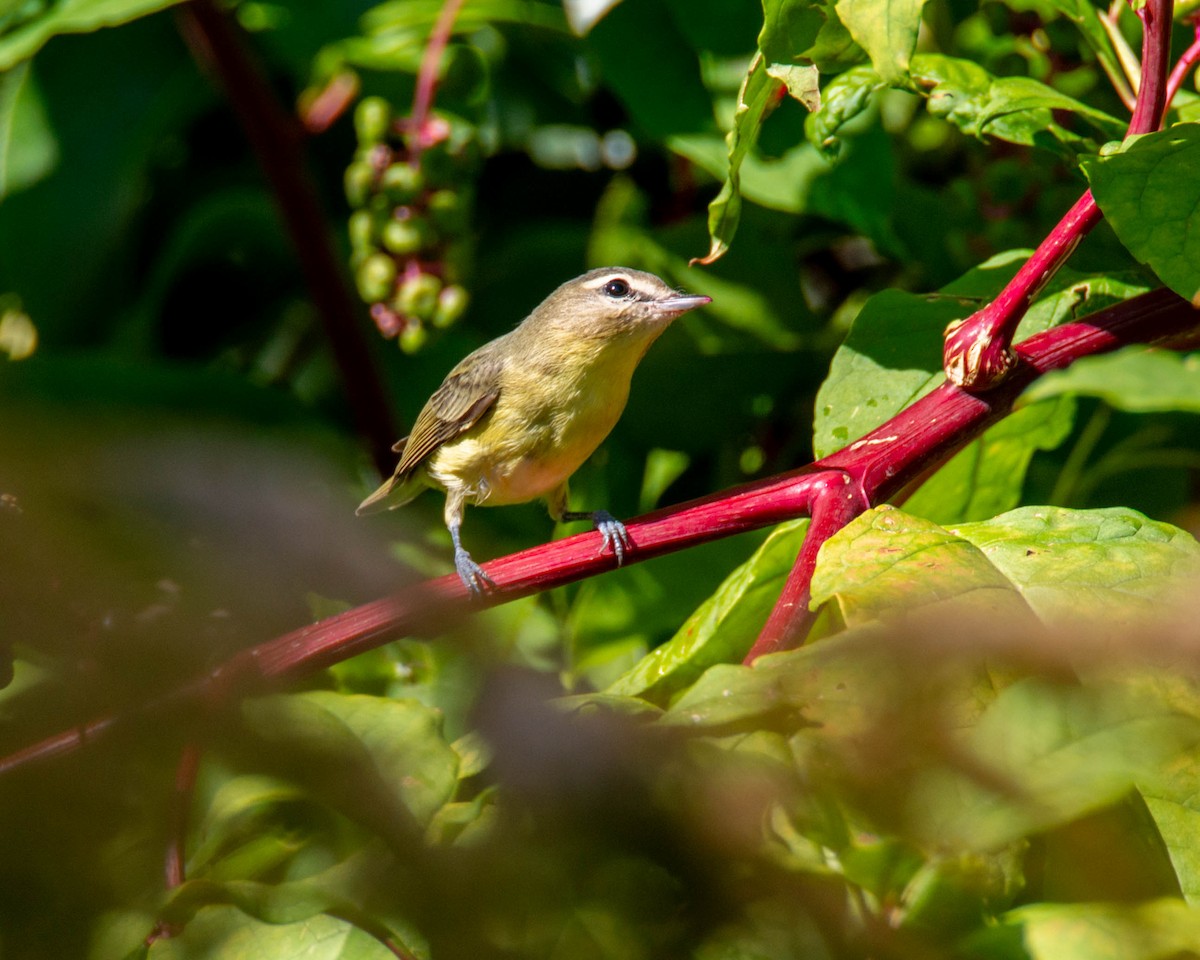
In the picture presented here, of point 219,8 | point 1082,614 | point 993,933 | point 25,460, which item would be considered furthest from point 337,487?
point 993,933

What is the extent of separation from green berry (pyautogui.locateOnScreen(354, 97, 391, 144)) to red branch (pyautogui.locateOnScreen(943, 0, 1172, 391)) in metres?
1.45

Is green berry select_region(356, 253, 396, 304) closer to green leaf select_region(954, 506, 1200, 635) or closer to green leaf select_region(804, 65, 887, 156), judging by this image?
green leaf select_region(804, 65, 887, 156)

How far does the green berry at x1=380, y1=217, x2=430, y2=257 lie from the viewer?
91.0 inches

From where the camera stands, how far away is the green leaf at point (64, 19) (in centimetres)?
205

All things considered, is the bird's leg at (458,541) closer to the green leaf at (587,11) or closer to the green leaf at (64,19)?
the green leaf at (587,11)

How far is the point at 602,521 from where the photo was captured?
2.28 metres

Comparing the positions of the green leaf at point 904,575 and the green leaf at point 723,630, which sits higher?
the green leaf at point 904,575

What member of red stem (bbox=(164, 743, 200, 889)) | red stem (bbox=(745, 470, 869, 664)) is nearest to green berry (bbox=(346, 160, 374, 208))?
red stem (bbox=(745, 470, 869, 664))

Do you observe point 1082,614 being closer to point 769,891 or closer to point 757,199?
point 769,891

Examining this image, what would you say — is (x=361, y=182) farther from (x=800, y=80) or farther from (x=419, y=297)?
(x=800, y=80)

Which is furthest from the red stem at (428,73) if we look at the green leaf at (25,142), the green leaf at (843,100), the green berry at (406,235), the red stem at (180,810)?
the red stem at (180,810)

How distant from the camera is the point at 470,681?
157 cm

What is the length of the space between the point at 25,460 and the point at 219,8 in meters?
1.01

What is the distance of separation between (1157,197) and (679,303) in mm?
1147
